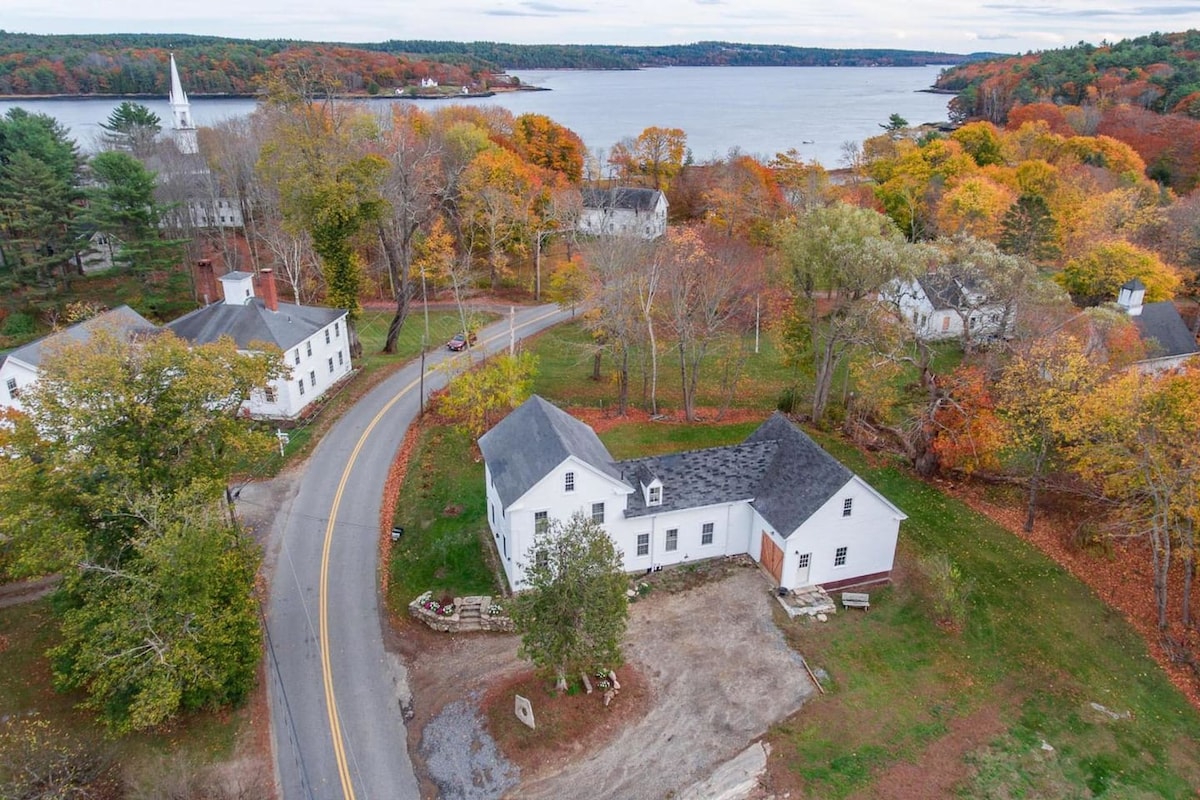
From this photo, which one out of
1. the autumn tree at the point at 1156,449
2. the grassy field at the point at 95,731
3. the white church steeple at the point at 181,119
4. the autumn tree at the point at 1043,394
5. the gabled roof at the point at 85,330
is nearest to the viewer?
the grassy field at the point at 95,731

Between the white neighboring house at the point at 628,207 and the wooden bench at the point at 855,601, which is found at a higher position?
the white neighboring house at the point at 628,207

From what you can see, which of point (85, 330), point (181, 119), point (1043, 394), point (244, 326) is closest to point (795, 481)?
point (1043, 394)

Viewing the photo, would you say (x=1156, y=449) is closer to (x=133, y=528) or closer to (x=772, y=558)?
(x=772, y=558)

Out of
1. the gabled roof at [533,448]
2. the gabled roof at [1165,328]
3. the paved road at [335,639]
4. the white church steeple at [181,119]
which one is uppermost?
the white church steeple at [181,119]

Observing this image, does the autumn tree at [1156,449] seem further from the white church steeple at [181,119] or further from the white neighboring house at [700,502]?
the white church steeple at [181,119]

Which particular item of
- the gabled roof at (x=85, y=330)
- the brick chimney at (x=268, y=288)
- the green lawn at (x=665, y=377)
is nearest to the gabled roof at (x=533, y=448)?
the green lawn at (x=665, y=377)

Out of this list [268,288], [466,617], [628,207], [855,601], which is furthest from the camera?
[628,207]

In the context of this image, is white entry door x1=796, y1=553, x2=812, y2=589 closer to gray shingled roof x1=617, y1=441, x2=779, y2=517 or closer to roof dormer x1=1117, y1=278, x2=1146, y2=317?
gray shingled roof x1=617, y1=441, x2=779, y2=517
